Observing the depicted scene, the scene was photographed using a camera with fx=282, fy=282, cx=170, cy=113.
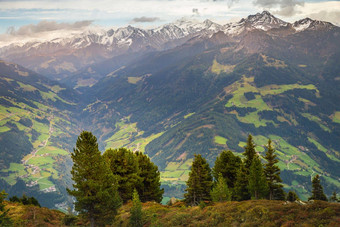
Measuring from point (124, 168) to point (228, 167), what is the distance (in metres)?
29.7

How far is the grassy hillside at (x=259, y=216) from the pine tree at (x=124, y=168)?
49.4 feet

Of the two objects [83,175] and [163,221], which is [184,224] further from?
[83,175]

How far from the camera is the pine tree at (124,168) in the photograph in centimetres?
6512

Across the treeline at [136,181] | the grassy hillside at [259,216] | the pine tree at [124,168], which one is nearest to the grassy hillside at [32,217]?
the treeline at [136,181]

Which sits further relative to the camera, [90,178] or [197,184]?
[197,184]

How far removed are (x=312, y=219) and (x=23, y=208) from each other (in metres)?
53.6

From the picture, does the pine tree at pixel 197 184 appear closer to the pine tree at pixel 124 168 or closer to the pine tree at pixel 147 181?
the pine tree at pixel 147 181

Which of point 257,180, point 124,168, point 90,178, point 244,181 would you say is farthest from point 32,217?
point 244,181

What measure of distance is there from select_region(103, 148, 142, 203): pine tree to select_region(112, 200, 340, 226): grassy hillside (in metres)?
15.1

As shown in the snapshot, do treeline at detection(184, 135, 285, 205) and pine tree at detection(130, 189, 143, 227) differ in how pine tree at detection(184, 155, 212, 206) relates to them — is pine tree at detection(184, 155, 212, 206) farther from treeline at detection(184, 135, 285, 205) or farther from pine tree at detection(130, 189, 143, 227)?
pine tree at detection(130, 189, 143, 227)

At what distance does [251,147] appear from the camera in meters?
71.1

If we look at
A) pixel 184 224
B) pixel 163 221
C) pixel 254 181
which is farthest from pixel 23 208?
pixel 254 181

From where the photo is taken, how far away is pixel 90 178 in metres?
45.2

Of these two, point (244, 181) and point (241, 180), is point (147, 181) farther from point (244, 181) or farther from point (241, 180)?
point (244, 181)
